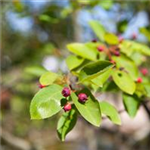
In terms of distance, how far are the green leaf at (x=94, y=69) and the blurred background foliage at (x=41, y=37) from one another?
394 millimetres

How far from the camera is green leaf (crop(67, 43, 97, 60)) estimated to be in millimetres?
1068

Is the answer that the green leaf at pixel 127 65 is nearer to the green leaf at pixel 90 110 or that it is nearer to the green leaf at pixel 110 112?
the green leaf at pixel 110 112

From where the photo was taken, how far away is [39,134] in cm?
474

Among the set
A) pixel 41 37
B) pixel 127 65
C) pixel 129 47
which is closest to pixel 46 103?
pixel 127 65

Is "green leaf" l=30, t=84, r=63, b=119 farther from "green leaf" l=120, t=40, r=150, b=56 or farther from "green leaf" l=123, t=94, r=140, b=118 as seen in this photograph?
"green leaf" l=120, t=40, r=150, b=56

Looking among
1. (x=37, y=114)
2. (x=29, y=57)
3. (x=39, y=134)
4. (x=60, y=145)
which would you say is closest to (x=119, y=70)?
(x=37, y=114)

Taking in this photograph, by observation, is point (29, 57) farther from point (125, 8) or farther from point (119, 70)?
point (119, 70)

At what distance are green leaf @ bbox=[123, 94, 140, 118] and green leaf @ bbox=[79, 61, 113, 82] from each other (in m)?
0.29

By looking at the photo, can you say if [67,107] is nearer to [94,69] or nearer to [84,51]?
[94,69]

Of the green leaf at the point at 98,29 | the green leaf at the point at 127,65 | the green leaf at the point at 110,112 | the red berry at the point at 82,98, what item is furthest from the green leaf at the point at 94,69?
the green leaf at the point at 98,29

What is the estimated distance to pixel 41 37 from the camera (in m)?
3.28

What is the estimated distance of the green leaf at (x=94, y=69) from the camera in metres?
0.79

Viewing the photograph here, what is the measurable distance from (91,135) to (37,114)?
2.67 metres

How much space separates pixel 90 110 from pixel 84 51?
0.34 m
